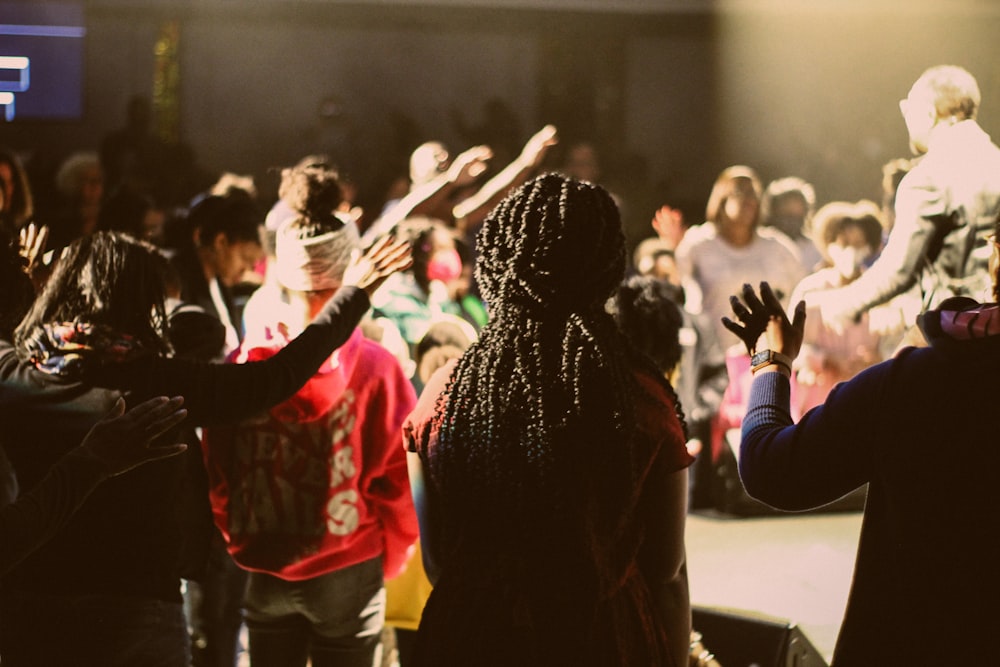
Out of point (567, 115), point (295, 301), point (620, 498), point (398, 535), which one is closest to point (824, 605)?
point (398, 535)

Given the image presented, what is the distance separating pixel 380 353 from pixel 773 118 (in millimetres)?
7904

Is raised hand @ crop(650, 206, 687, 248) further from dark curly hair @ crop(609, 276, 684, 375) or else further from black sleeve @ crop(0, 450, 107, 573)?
black sleeve @ crop(0, 450, 107, 573)

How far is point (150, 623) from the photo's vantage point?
6.53 feet

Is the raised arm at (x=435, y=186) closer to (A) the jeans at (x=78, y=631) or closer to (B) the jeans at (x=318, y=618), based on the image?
(B) the jeans at (x=318, y=618)

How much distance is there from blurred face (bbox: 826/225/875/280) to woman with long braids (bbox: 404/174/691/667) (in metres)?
3.52

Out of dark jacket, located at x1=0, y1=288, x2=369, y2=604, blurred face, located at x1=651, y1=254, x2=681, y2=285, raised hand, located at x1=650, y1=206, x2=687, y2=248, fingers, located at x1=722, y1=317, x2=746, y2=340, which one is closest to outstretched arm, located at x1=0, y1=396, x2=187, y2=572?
dark jacket, located at x1=0, y1=288, x2=369, y2=604

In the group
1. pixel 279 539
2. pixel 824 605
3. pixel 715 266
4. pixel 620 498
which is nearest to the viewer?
pixel 620 498

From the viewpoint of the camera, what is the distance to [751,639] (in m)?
2.75

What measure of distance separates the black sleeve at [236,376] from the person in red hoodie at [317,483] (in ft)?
0.60

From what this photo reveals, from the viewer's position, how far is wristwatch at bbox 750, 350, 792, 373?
174 cm

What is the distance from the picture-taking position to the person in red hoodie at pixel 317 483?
7.82ft

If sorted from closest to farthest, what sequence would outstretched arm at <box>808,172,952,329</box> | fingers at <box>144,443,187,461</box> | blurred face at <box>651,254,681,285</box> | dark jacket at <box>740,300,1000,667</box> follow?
dark jacket at <box>740,300,1000,667</box> < fingers at <box>144,443,187,461</box> < outstretched arm at <box>808,172,952,329</box> < blurred face at <box>651,254,681,285</box>

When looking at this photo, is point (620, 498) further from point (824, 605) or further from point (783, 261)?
point (783, 261)

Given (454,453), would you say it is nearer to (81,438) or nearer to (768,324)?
(768,324)
